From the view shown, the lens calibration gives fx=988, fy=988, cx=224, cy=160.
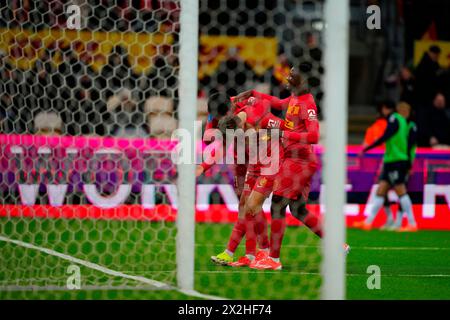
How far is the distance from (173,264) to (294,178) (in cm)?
131

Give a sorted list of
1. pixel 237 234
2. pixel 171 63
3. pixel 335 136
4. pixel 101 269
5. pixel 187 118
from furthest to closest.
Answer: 1. pixel 237 234
2. pixel 101 269
3. pixel 171 63
4. pixel 187 118
5. pixel 335 136

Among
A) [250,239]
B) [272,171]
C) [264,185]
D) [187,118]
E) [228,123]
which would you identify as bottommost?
[250,239]

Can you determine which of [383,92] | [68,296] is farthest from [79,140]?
[383,92]

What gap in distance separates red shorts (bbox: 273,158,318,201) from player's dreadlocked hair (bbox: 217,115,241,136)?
58 cm

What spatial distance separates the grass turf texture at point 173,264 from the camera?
279 inches

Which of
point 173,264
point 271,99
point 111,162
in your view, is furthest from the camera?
point 111,162

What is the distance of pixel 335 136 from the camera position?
566cm

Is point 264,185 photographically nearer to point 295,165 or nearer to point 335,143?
point 295,165

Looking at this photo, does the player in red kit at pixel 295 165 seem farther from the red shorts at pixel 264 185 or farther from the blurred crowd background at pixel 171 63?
the blurred crowd background at pixel 171 63

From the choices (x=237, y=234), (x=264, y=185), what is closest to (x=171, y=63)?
(x=264, y=185)

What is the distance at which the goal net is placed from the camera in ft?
22.9

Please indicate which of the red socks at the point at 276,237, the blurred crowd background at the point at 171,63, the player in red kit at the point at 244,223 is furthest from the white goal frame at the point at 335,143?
the player in red kit at the point at 244,223
